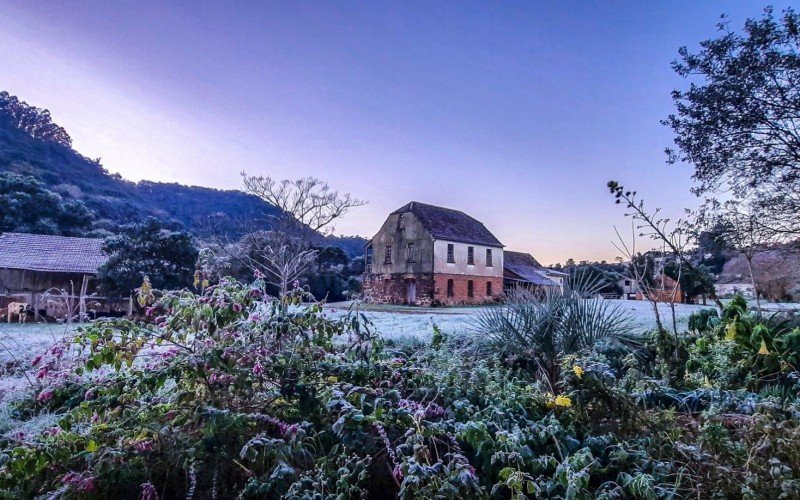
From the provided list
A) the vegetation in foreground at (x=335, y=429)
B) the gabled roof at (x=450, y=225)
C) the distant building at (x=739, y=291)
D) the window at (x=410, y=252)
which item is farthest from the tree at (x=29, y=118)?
the distant building at (x=739, y=291)

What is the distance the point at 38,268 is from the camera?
2019cm

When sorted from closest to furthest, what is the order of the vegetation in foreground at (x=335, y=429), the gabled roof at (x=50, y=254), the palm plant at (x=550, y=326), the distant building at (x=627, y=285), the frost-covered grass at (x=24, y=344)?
the vegetation in foreground at (x=335, y=429) → the palm plant at (x=550, y=326) → the frost-covered grass at (x=24, y=344) → the distant building at (x=627, y=285) → the gabled roof at (x=50, y=254)

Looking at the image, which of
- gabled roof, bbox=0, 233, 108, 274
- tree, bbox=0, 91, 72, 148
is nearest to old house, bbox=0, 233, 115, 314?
gabled roof, bbox=0, 233, 108, 274

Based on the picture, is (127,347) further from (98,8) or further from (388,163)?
(388,163)

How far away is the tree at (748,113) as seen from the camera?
834 cm

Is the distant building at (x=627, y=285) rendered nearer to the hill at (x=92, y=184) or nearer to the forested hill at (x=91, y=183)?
the hill at (x=92, y=184)

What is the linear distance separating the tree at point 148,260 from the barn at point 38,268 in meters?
3.76

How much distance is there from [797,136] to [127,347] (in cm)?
1143

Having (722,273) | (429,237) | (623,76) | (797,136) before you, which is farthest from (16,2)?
(429,237)

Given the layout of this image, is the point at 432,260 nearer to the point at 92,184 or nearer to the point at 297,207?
the point at 297,207

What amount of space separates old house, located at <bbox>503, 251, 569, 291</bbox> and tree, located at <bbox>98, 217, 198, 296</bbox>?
A: 22.1m

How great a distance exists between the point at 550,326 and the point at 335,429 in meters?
3.75

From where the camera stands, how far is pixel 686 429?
8.90 feet

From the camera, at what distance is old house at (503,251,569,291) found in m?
34.5
